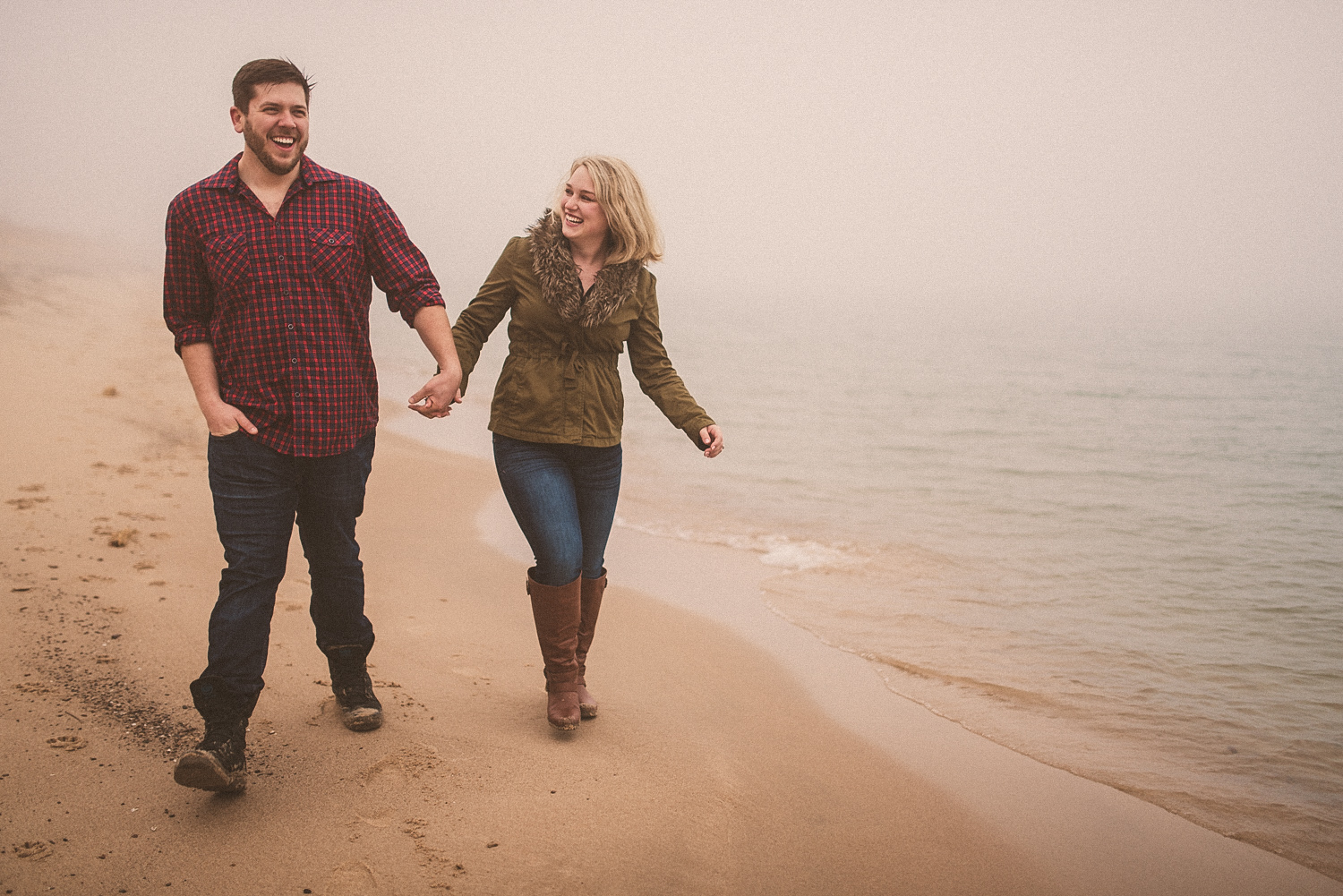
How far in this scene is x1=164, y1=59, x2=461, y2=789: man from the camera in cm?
248

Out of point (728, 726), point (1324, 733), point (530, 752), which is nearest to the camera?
point (530, 752)

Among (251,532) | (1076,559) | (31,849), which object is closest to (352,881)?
(31,849)

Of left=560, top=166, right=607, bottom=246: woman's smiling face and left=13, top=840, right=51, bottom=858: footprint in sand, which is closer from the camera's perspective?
left=13, top=840, right=51, bottom=858: footprint in sand

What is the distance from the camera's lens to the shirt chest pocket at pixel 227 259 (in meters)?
2.46

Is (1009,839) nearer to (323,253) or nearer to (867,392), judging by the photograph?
(323,253)

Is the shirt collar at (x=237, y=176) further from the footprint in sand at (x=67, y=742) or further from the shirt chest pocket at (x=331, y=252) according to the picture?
the footprint in sand at (x=67, y=742)

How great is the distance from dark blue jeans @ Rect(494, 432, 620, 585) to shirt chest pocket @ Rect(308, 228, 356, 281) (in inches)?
29.9

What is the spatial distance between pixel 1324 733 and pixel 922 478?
21.0 feet

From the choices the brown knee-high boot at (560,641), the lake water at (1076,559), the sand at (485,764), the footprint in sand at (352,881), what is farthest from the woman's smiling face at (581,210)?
the lake water at (1076,559)

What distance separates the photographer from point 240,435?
2.52 meters

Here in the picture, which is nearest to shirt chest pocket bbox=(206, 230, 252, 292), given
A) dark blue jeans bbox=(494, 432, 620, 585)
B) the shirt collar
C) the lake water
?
the shirt collar

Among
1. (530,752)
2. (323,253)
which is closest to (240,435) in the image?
(323,253)

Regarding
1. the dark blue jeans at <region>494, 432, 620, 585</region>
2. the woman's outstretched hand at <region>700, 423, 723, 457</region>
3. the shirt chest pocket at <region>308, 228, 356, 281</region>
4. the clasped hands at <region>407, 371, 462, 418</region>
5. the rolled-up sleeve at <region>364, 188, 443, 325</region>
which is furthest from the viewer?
the woman's outstretched hand at <region>700, 423, 723, 457</region>

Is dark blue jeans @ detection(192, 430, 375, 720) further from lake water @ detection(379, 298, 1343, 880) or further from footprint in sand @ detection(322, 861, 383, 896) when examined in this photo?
lake water @ detection(379, 298, 1343, 880)
